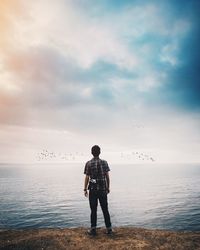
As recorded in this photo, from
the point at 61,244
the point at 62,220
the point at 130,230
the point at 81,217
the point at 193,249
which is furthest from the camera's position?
the point at 81,217

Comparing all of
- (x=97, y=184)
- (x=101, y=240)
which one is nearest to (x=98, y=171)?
(x=97, y=184)

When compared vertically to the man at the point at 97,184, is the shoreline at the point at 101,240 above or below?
below

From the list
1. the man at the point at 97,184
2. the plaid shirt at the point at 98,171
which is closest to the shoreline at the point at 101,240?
the man at the point at 97,184

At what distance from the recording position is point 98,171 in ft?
37.0

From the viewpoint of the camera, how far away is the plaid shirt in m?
11.2

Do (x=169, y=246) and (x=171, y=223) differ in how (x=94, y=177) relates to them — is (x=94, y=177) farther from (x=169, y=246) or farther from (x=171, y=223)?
(x=171, y=223)

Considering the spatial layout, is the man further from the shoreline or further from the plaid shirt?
the shoreline

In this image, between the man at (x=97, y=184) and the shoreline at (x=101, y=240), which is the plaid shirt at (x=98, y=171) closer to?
the man at (x=97, y=184)

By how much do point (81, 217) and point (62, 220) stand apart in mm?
3677

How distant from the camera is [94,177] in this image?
1126 cm

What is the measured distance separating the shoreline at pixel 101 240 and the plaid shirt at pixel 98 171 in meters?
2.24

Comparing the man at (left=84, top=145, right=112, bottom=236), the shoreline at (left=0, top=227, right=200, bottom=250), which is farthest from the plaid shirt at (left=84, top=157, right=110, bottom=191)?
the shoreline at (left=0, top=227, right=200, bottom=250)

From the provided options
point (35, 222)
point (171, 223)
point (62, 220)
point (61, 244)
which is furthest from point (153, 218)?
point (61, 244)

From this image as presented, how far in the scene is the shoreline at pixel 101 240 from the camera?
9.77 metres
